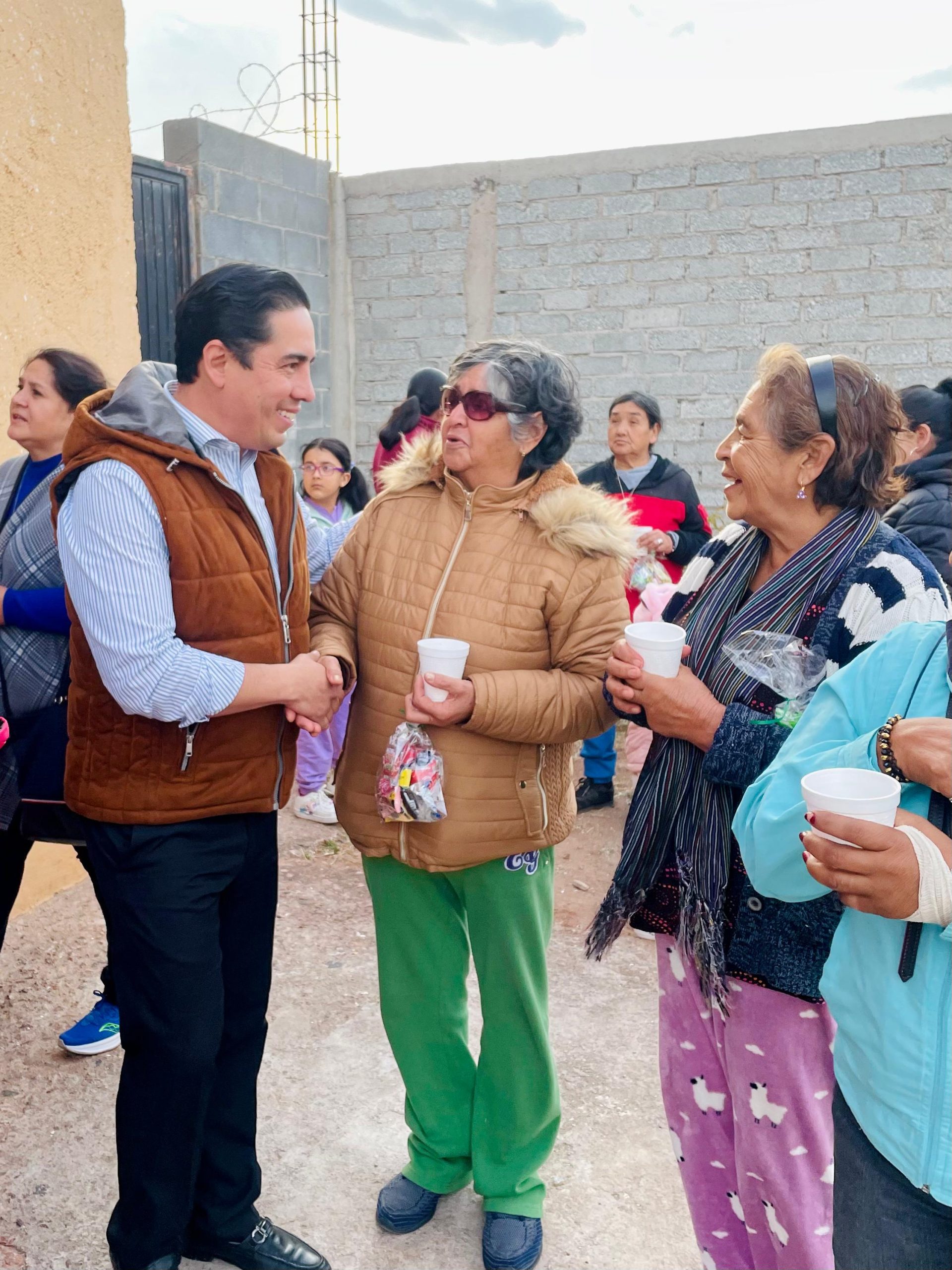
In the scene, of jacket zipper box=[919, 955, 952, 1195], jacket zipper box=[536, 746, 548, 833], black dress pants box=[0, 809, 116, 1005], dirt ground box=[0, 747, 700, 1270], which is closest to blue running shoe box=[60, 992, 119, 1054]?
dirt ground box=[0, 747, 700, 1270]

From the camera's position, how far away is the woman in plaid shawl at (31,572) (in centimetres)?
295

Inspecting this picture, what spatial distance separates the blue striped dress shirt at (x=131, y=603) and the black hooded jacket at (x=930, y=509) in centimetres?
304

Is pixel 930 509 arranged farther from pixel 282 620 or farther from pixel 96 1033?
pixel 96 1033

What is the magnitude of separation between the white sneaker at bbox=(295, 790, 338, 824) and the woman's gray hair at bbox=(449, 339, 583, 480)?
3.26 metres

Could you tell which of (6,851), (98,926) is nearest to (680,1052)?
(6,851)

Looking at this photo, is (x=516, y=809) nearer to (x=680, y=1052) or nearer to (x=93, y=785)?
(x=680, y=1052)

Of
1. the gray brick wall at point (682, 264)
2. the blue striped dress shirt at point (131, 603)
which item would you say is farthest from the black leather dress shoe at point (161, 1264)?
the gray brick wall at point (682, 264)

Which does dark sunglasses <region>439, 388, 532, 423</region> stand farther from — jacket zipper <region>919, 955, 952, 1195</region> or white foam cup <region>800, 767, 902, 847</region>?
jacket zipper <region>919, 955, 952, 1195</region>

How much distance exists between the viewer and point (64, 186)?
13.5 ft

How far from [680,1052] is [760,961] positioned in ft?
1.27

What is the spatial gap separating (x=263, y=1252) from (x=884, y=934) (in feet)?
5.96

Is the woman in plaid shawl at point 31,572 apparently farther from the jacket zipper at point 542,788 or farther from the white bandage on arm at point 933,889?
the white bandage on arm at point 933,889

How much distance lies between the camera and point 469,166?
7.85 metres

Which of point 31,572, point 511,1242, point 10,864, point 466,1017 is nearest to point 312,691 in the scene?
point 466,1017
